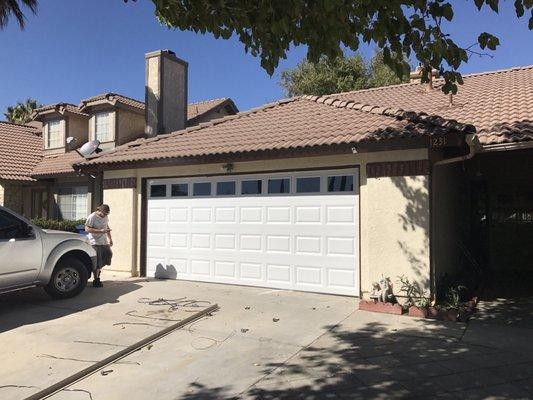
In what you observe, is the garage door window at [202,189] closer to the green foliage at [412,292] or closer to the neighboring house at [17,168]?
the green foliage at [412,292]

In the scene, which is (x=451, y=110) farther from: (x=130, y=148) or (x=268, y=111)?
(x=130, y=148)

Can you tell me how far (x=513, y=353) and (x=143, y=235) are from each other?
27.0 ft

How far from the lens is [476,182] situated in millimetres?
12523

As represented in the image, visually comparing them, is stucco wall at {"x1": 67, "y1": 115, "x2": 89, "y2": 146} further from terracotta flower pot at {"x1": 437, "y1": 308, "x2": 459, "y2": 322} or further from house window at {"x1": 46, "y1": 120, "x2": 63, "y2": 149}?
terracotta flower pot at {"x1": 437, "y1": 308, "x2": 459, "y2": 322}

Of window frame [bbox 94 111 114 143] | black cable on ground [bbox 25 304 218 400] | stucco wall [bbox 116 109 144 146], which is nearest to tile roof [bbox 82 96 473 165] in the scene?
black cable on ground [bbox 25 304 218 400]

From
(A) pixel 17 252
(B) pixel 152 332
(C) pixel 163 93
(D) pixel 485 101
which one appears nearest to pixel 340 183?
(B) pixel 152 332

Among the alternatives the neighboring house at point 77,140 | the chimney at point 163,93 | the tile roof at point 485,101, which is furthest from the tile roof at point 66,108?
the tile roof at point 485,101

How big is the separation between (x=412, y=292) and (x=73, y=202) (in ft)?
47.9

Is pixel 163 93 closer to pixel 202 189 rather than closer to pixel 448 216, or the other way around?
pixel 202 189

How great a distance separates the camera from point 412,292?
25.3 ft

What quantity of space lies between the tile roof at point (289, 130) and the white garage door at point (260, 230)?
69 cm

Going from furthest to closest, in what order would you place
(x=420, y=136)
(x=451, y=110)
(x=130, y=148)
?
1. (x=130, y=148)
2. (x=451, y=110)
3. (x=420, y=136)

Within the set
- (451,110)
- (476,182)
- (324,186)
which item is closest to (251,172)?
(324,186)

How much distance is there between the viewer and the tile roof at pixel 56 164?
1778 cm
